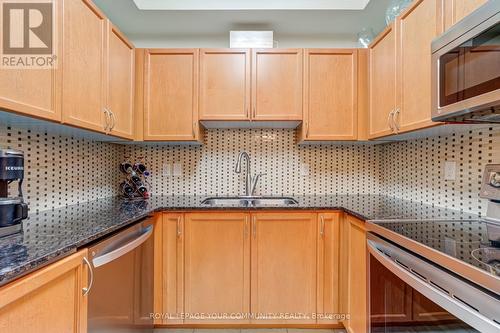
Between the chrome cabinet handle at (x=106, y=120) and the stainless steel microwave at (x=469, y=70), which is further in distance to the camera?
the chrome cabinet handle at (x=106, y=120)

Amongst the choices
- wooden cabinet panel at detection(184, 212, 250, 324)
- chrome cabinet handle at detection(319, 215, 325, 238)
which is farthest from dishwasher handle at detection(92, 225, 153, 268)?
chrome cabinet handle at detection(319, 215, 325, 238)

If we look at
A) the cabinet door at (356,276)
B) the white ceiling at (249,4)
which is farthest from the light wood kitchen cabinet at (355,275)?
the white ceiling at (249,4)

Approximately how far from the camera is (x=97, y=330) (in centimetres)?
110

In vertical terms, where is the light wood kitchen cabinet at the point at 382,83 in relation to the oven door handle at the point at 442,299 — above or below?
above

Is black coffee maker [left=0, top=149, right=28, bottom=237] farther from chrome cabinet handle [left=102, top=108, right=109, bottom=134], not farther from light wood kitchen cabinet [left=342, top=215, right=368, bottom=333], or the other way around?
light wood kitchen cabinet [left=342, top=215, right=368, bottom=333]

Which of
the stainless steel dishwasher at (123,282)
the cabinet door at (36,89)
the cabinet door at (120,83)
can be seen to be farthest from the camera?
the cabinet door at (120,83)

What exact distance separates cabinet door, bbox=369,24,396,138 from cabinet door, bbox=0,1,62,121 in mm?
1872

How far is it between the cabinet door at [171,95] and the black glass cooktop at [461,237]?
59.8 inches

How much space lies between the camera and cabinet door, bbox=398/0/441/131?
1349mm

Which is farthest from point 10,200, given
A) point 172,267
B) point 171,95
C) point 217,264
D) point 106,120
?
point 171,95

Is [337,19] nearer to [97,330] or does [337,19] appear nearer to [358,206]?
[358,206]

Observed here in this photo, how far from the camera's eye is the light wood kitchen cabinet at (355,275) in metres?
1.50

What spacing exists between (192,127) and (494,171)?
6.07 feet

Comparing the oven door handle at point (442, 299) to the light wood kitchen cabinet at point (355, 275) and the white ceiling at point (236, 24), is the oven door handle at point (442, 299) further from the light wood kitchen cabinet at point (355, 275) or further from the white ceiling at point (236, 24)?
the white ceiling at point (236, 24)
